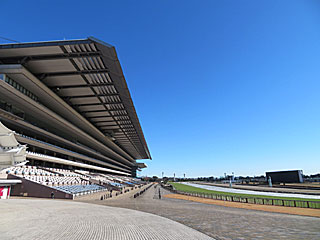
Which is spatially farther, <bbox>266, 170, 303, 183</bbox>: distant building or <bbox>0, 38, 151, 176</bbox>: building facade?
<bbox>266, 170, 303, 183</bbox>: distant building

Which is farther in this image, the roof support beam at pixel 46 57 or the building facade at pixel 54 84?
the roof support beam at pixel 46 57

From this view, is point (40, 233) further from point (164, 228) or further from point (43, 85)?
point (43, 85)

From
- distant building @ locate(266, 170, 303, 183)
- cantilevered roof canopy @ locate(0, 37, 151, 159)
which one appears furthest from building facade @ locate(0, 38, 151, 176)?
distant building @ locate(266, 170, 303, 183)

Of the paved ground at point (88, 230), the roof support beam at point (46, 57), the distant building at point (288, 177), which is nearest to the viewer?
the paved ground at point (88, 230)

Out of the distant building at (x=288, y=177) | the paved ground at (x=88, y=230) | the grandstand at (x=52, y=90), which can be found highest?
the grandstand at (x=52, y=90)

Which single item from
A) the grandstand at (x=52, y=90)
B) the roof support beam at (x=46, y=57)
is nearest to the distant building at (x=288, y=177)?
the grandstand at (x=52, y=90)

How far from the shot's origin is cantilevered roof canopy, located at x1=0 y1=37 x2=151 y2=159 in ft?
65.3

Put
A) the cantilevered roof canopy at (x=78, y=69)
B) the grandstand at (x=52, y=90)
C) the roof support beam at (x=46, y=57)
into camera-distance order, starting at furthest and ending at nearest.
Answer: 1. the roof support beam at (x=46, y=57)
2. the grandstand at (x=52, y=90)
3. the cantilevered roof canopy at (x=78, y=69)

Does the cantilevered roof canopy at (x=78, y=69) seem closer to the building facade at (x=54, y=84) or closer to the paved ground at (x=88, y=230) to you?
the building facade at (x=54, y=84)

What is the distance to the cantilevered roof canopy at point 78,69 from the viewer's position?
65.3 ft

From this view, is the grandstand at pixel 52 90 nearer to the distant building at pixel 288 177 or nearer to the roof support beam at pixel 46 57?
the roof support beam at pixel 46 57

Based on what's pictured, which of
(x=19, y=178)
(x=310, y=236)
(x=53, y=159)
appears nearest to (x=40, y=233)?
(x=310, y=236)

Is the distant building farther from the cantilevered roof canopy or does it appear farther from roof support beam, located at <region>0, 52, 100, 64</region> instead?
roof support beam, located at <region>0, 52, 100, 64</region>

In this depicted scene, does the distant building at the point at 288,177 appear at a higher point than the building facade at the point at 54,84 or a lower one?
lower
